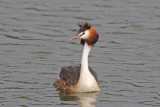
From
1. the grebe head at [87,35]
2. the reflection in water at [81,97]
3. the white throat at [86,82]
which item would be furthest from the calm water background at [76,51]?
the grebe head at [87,35]

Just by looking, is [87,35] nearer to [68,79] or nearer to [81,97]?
[68,79]

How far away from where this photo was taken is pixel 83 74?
1511cm

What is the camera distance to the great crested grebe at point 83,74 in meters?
14.9

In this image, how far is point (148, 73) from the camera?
1684 cm

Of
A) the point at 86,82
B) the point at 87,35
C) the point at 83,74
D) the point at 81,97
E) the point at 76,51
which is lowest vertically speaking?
the point at 81,97

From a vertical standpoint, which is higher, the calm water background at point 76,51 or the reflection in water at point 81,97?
the calm water background at point 76,51

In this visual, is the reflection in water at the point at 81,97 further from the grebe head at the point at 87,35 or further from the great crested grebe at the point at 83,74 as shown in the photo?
the grebe head at the point at 87,35

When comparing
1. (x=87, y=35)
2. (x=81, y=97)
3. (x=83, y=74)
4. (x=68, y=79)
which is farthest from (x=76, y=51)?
(x=81, y=97)

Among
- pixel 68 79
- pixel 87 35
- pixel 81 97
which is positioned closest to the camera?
pixel 81 97

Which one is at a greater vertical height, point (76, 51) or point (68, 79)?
point (76, 51)

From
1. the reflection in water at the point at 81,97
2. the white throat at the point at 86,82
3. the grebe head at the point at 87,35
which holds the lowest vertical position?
the reflection in water at the point at 81,97

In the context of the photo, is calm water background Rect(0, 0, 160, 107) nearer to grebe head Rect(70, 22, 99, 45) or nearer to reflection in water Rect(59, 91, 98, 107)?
reflection in water Rect(59, 91, 98, 107)

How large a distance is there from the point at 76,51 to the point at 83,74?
14.1ft

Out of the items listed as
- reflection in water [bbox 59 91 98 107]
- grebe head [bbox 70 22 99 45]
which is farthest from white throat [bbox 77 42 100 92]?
grebe head [bbox 70 22 99 45]
